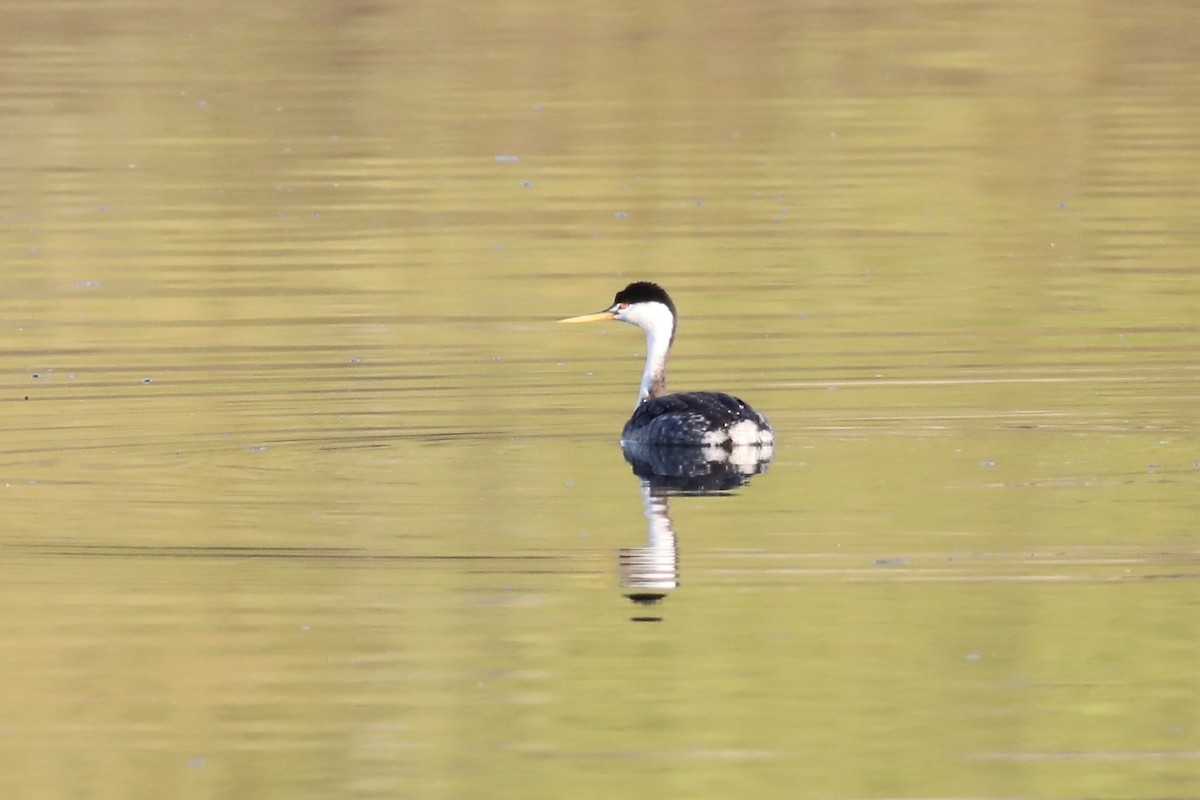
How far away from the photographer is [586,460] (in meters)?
13.2

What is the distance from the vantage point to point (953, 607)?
9.83m

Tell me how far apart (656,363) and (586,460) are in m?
1.71

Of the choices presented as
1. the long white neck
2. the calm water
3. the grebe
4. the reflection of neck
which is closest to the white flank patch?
the grebe

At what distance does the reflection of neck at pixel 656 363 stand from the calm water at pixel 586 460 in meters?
0.27

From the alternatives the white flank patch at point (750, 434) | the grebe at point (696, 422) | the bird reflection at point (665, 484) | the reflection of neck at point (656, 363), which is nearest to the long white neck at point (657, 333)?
the reflection of neck at point (656, 363)

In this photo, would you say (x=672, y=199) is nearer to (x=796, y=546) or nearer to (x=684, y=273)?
(x=684, y=273)

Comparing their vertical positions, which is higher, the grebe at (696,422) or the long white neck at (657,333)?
the long white neck at (657,333)

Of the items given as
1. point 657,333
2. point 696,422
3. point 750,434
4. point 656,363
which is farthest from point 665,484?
point 657,333

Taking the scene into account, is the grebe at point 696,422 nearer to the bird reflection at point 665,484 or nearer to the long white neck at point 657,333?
the bird reflection at point 665,484

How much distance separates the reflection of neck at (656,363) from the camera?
14.6 metres

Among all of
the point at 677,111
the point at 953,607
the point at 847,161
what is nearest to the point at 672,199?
the point at 847,161

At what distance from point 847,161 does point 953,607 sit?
1696 centimetres

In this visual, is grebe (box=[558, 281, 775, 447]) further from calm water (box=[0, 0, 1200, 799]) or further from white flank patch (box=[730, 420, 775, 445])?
calm water (box=[0, 0, 1200, 799])

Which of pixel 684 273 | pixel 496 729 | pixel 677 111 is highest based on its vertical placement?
pixel 677 111
